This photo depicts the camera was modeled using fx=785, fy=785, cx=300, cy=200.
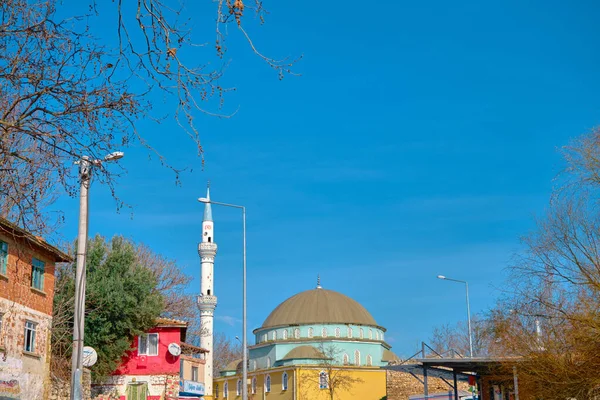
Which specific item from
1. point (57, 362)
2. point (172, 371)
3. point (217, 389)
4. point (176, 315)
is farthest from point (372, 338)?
point (57, 362)

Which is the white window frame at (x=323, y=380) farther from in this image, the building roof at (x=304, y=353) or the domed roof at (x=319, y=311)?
the domed roof at (x=319, y=311)

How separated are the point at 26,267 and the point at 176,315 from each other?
3050 centimetres

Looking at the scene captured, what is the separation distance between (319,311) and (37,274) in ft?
164

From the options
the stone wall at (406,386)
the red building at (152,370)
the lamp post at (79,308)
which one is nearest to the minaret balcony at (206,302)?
the stone wall at (406,386)

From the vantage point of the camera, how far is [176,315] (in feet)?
182

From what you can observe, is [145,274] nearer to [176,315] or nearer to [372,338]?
[176,315]

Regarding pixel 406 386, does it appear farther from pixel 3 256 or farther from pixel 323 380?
pixel 3 256

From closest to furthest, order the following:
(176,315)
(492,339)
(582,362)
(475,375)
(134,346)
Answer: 1. (582,362)
2. (492,339)
3. (475,375)
4. (134,346)
5. (176,315)

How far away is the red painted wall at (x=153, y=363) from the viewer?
3856 cm

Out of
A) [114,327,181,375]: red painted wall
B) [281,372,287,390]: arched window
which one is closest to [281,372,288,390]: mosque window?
[281,372,287,390]: arched window

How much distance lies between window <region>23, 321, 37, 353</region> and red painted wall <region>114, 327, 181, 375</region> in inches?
476

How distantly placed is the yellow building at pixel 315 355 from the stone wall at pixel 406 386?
6589mm

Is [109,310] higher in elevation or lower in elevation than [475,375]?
higher

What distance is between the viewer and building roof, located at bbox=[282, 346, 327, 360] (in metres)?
69.1
